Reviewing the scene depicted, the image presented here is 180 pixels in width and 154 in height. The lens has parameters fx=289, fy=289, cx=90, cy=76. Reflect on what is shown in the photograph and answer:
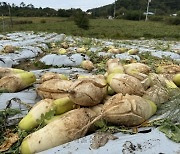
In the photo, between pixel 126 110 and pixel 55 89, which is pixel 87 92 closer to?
pixel 126 110

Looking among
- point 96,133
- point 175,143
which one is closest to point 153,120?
point 175,143

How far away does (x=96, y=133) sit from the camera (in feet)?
6.27

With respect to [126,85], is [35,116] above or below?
below

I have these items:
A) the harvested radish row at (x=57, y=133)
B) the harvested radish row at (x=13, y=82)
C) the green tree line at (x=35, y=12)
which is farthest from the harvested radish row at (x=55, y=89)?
the green tree line at (x=35, y=12)

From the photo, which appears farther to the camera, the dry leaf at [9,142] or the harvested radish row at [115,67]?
the harvested radish row at [115,67]

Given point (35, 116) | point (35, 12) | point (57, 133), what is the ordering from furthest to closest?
1. point (35, 12)
2. point (35, 116)
3. point (57, 133)

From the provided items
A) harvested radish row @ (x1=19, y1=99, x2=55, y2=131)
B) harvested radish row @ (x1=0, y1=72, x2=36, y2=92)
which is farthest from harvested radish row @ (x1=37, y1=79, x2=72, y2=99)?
harvested radish row @ (x1=0, y1=72, x2=36, y2=92)

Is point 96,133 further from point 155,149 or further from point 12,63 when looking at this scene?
point 12,63

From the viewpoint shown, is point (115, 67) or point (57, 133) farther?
point (115, 67)

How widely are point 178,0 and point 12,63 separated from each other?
234 feet

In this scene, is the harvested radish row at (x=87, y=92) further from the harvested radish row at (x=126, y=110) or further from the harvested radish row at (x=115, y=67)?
the harvested radish row at (x=115, y=67)

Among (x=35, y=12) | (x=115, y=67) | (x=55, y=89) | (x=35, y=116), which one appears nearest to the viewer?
(x=35, y=116)

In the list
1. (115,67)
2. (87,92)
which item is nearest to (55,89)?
(87,92)

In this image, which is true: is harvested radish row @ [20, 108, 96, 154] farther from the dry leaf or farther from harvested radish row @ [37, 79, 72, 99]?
harvested radish row @ [37, 79, 72, 99]
